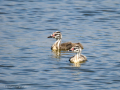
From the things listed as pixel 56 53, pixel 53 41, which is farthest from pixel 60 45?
pixel 53 41

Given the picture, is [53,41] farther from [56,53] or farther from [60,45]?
[56,53]

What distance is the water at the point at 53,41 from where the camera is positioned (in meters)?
14.9

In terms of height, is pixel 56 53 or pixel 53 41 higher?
pixel 53 41

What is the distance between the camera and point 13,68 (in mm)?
16594

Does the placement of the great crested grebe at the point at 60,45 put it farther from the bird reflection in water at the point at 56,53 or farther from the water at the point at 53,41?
the water at the point at 53,41

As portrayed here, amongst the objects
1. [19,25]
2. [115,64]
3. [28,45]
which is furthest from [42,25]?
[115,64]

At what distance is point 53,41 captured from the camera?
22.8 metres

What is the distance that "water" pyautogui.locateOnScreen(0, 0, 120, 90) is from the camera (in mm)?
14898

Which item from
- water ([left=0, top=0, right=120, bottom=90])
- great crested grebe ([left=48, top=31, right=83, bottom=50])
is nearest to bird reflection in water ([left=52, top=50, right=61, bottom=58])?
water ([left=0, top=0, right=120, bottom=90])

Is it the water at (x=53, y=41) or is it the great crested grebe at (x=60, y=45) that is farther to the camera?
the great crested grebe at (x=60, y=45)

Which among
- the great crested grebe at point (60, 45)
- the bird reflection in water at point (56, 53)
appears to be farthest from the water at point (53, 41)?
the great crested grebe at point (60, 45)

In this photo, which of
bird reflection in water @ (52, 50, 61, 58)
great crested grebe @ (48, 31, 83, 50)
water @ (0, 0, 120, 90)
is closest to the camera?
water @ (0, 0, 120, 90)

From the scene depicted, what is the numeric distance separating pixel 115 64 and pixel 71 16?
44.5ft

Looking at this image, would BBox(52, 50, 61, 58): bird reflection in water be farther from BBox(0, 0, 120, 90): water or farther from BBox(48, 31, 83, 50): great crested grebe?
BBox(48, 31, 83, 50): great crested grebe
